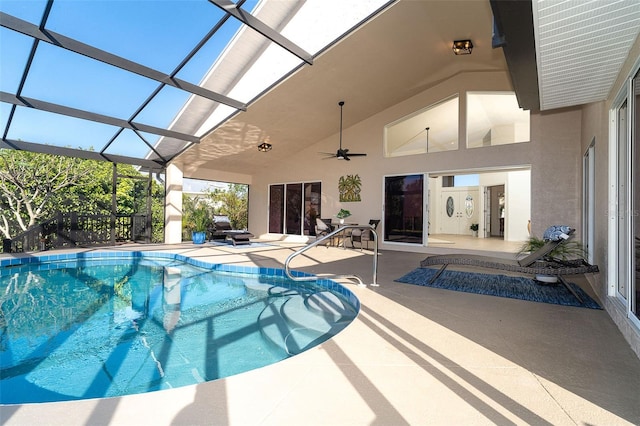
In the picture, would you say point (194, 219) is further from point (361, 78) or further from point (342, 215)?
point (361, 78)

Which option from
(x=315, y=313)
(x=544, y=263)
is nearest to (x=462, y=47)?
(x=544, y=263)

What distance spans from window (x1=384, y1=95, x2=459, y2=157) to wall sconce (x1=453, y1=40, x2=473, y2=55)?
71.0 inches

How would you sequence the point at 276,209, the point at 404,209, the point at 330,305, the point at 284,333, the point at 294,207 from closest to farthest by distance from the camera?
the point at 284,333 → the point at 330,305 → the point at 404,209 → the point at 294,207 → the point at 276,209

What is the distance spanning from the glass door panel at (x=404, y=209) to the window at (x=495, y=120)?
1.77m

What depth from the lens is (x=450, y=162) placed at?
26.7ft

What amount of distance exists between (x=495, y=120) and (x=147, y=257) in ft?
31.8

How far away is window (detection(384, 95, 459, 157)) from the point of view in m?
8.32

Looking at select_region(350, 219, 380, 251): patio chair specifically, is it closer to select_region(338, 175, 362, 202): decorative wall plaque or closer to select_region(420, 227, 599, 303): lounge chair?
select_region(338, 175, 362, 202): decorative wall plaque

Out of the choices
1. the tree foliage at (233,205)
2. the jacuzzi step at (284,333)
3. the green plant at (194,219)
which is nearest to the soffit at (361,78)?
the green plant at (194,219)

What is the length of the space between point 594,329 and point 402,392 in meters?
2.21

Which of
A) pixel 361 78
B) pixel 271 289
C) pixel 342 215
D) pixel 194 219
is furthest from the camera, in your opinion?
pixel 194 219

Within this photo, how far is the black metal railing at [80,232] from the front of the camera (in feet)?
25.6

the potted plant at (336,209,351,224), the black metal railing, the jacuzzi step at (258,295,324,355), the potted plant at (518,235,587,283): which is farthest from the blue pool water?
the potted plant at (336,209,351,224)

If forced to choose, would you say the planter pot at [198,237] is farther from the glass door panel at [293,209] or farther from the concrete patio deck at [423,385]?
the concrete patio deck at [423,385]
